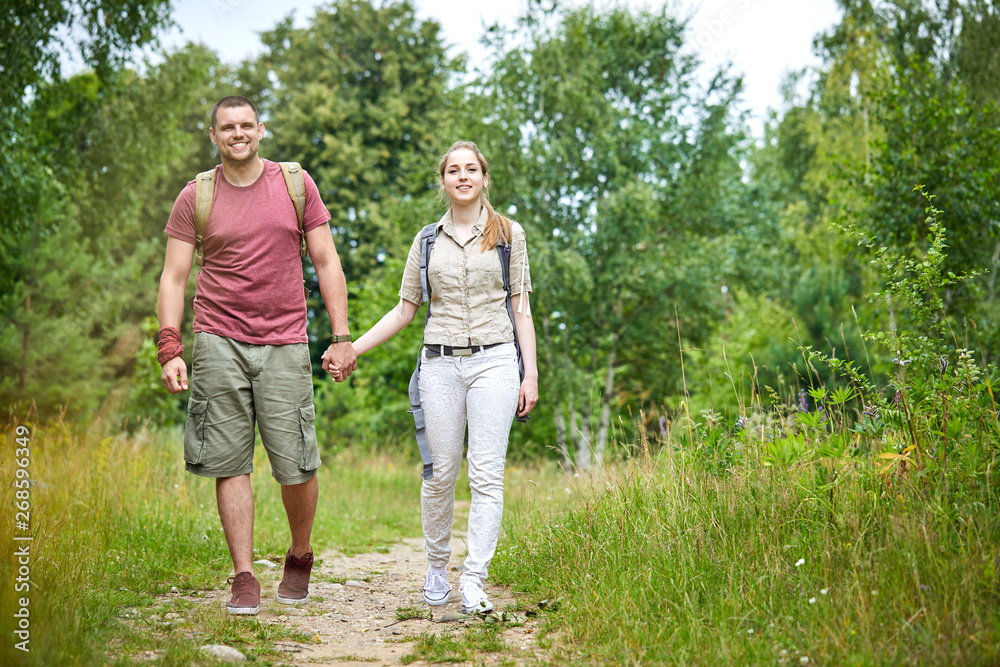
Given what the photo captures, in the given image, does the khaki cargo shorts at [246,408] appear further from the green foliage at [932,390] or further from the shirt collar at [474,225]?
the green foliage at [932,390]

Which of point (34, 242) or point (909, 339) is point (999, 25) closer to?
point (909, 339)

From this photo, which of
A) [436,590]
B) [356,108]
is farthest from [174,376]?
[356,108]

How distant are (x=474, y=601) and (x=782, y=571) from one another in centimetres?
133

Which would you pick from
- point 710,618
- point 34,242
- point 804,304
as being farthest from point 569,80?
point 710,618

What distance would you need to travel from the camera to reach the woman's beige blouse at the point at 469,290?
3523mm

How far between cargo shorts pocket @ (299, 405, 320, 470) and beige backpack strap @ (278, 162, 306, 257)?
0.79 m

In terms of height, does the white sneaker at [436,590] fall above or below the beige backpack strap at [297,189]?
below

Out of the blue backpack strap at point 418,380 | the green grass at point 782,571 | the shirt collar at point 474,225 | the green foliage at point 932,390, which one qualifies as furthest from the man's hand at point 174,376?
the green foliage at point 932,390

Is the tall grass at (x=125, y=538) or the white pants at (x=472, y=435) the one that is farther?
the white pants at (x=472, y=435)

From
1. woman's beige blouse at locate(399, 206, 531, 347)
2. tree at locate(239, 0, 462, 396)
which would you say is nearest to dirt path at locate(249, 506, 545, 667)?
woman's beige blouse at locate(399, 206, 531, 347)

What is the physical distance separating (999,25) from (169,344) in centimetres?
1778

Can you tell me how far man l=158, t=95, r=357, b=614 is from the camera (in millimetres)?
3457

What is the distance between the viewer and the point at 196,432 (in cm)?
345

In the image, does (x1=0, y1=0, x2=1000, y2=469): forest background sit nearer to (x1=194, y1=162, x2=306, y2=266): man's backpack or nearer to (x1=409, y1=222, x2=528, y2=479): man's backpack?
(x1=409, y1=222, x2=528, y2=479): man's backpack
